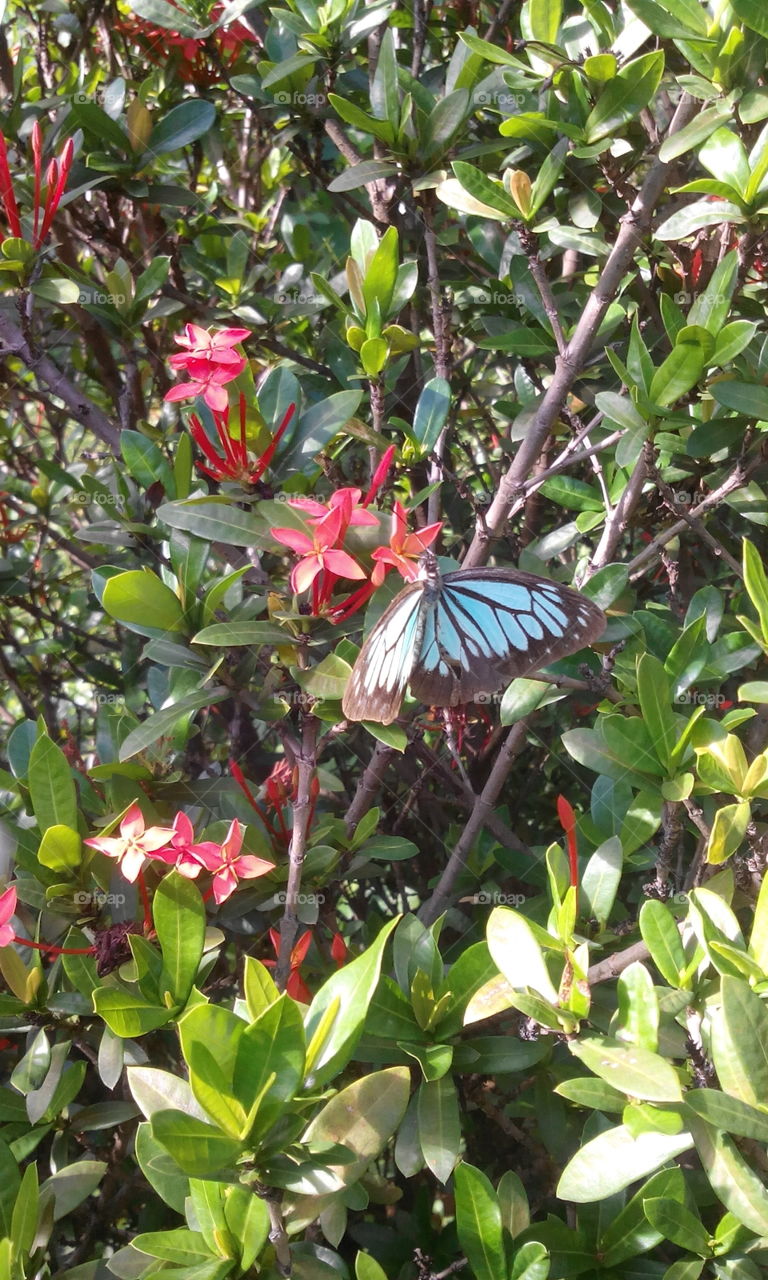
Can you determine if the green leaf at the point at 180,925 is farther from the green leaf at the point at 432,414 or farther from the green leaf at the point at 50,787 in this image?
the green leaf at the point at 432,414

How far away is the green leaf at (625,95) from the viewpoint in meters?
1.21

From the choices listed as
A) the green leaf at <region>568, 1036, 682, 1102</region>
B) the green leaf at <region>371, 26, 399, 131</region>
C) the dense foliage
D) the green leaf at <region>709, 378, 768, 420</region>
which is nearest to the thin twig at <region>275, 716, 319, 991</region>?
the dense foliage

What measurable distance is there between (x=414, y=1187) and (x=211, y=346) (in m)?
1.31

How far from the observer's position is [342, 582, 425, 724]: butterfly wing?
1.02 m

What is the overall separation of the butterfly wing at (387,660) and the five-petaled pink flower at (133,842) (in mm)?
247

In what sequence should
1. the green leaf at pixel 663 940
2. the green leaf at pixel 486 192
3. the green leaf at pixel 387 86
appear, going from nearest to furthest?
1. the green leaf at pixel 663 940
2. the green leaf at pixel 486 192
3. the green leaf at pixel 387 86

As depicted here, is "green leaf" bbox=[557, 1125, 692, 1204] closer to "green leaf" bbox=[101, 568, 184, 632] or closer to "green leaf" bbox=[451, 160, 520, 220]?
"green leaf" bbox=[101, 568, 184, 632]

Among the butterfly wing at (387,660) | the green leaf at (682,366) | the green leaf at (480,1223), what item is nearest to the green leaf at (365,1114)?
the green leaf at (480,1223)

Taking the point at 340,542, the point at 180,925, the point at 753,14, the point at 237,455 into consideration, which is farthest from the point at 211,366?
the point at 753,14

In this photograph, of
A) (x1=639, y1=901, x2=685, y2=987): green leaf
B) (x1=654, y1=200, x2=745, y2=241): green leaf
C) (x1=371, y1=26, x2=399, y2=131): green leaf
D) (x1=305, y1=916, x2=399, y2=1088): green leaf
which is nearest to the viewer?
(x1=305, y1=916, x2=399, y2=1088): green leaf

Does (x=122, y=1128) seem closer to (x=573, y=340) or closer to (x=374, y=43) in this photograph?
(x=573, y=340)

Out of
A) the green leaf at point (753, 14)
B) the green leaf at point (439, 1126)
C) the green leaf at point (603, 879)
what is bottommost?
the green leaf at point (439, 1126)

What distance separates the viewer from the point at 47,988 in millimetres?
1245

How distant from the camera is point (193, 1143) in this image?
794mm
